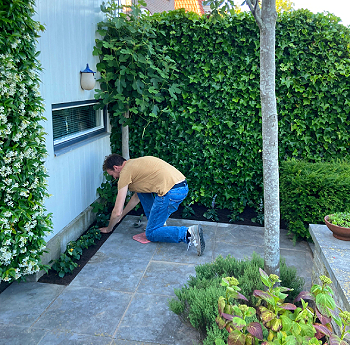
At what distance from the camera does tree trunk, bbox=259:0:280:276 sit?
279cm

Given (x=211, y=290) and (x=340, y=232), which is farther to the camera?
(x=340, y=232)

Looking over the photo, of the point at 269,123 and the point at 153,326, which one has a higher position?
the point at 269,123

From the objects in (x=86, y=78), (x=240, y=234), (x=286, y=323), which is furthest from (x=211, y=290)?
(x=86, y=78)

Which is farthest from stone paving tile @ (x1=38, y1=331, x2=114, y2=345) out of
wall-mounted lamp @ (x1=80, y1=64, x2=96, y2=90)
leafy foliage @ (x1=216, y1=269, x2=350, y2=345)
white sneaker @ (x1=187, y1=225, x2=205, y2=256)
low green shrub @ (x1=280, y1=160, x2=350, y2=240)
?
wall-mounted lamp @ (x1=80, y1=64, x2=96, y2=90)

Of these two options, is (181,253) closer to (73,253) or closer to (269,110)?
(73,253)

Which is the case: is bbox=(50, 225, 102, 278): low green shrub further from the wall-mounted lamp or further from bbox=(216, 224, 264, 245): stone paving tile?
the wall-mounted lamp

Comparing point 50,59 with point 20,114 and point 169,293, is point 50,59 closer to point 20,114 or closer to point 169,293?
point 20,114

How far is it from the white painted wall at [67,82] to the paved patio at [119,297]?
0.70m

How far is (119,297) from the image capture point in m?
3.35

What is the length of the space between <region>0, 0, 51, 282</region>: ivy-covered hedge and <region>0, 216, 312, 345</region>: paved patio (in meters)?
0.37

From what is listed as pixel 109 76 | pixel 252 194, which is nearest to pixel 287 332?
pixel 252 194

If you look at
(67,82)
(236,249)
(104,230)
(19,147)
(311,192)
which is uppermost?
(67,82)

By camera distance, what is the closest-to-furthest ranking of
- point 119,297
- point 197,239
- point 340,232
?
point 340,232
point 119,297
point 197,239

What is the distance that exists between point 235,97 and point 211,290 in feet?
11.1
